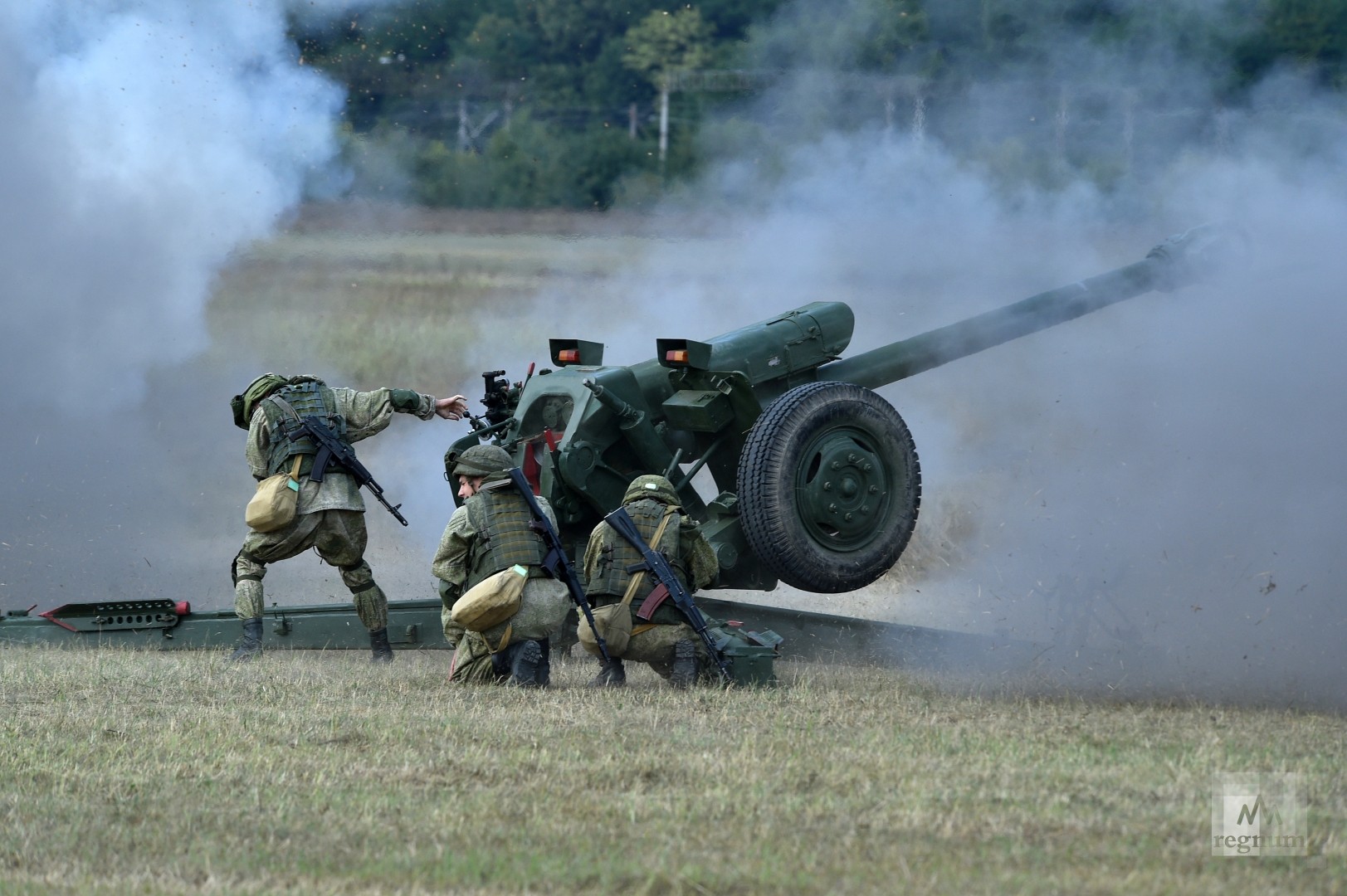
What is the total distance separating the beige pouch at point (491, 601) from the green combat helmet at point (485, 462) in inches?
18.8

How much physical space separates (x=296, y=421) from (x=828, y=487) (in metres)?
2.62

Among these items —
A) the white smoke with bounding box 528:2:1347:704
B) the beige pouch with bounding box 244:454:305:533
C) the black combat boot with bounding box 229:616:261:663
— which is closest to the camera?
the white smoke with bounding box 528:2:1347:704

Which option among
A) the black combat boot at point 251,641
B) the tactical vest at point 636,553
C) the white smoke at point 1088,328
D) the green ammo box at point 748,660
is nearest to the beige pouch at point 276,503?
the black combat boot at point 251,641

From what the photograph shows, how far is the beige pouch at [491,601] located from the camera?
7.55 m

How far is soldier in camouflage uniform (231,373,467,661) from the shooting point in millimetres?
8672

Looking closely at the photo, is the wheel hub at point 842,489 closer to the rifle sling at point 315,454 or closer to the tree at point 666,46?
the rifle sling at point 315,454

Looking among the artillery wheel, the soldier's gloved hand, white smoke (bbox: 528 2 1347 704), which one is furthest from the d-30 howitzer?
white smoke (bbox: 528 2 1347 704)

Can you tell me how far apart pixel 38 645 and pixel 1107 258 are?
6700 millimetres

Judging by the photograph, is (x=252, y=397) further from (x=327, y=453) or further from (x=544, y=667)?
(x=544, y=667)

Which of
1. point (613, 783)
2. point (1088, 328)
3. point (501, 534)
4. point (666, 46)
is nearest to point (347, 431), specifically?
point (501, 534)

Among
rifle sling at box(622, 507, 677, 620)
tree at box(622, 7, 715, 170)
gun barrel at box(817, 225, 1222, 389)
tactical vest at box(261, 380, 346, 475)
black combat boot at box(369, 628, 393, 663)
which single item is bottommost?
black combat boot at box(369, 628, 393, 663)

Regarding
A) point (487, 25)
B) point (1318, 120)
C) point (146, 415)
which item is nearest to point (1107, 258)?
point (1318, 120)

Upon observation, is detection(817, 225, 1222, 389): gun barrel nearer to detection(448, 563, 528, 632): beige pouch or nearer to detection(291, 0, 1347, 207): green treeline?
detection(291, 0, 1347, 207): green treeline

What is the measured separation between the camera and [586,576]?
26.1 ft
